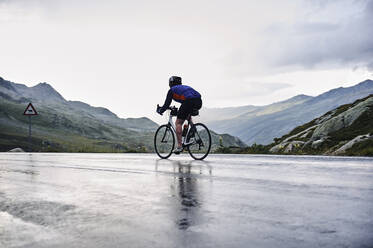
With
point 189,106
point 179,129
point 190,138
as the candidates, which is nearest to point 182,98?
point 189,106

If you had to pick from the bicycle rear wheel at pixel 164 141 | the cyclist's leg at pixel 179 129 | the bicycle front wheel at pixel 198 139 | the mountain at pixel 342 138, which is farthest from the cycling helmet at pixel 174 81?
the mountain at pixel 342 138

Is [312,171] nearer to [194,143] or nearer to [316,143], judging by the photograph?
[194,143]

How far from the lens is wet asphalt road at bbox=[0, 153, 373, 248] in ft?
11.3

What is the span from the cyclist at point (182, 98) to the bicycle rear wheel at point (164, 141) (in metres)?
0.82

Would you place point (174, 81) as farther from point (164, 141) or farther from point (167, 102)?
point (164, 141)

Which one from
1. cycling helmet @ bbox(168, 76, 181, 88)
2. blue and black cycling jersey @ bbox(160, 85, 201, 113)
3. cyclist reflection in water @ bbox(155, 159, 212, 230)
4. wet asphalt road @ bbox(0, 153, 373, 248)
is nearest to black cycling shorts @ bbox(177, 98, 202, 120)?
blue and black cycling jersey @ bbox(160, 85, 201, 113)

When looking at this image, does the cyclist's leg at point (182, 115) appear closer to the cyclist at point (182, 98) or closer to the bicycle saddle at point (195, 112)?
the cyclist at point (182, 98)

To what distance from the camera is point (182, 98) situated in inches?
527

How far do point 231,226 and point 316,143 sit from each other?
64.5ft

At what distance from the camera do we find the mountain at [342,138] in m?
19.1

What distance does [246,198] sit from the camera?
5.49 meters

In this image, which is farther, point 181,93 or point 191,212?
point 181,93

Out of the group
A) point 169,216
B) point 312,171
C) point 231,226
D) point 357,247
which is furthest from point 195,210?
point 312,171

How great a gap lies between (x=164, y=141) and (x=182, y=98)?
2.23m
